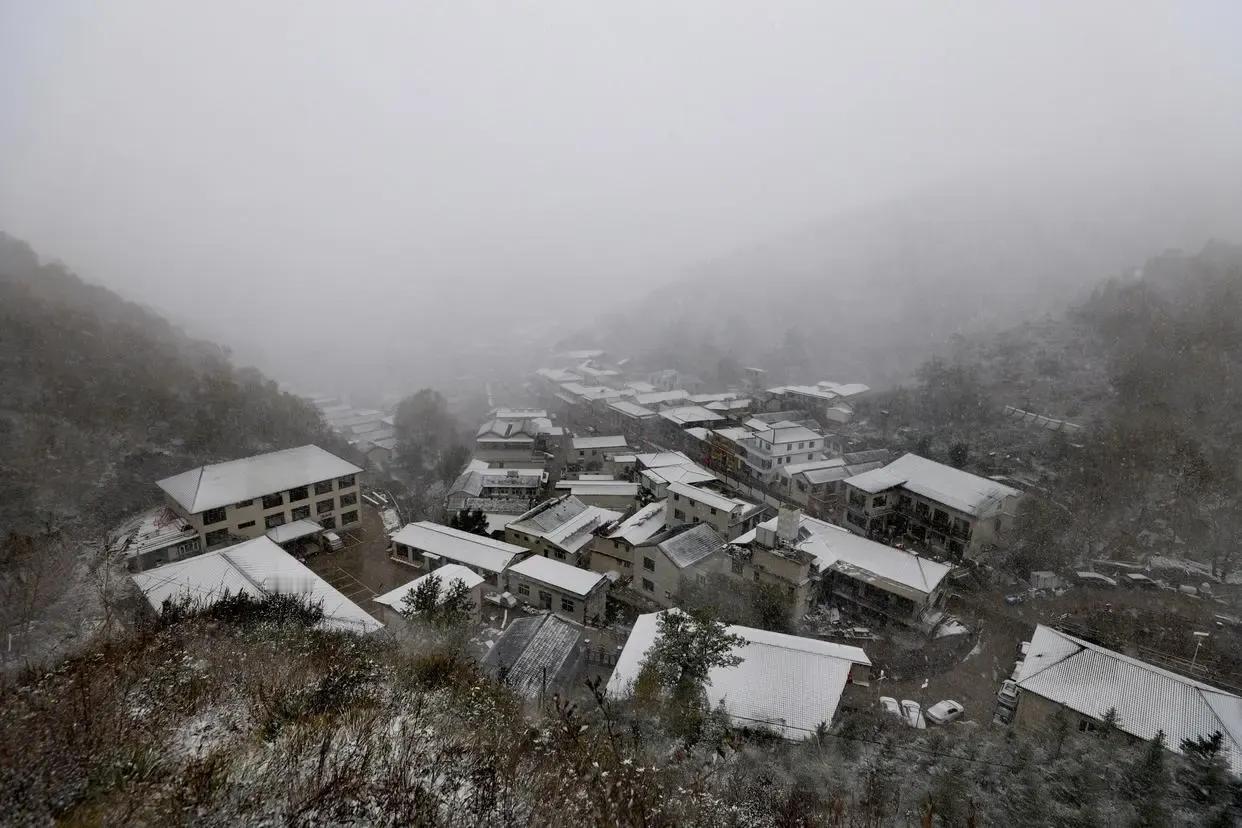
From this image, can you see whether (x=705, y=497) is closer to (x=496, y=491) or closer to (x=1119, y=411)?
(x=496, y=491)

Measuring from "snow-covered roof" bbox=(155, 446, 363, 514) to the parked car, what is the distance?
19.2 m

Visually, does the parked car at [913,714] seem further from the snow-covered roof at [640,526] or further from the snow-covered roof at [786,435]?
the snow-covered roof at [786,435]

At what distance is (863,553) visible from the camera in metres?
18.2

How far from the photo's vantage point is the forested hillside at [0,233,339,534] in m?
18.0

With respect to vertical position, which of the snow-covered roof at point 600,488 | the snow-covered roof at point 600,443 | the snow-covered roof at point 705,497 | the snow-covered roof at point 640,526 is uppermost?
the snow-covered roof at point 705,497

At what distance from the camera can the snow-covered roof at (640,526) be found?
18.7 meters

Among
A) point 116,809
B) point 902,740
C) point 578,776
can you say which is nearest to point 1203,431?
point 902,740

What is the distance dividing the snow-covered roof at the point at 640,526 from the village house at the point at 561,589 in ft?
5.98

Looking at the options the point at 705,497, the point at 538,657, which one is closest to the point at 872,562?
the point at 705,497

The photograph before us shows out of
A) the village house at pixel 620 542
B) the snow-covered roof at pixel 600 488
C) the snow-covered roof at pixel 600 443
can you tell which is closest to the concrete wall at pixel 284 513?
the snow-covered roof at pixel 600 488

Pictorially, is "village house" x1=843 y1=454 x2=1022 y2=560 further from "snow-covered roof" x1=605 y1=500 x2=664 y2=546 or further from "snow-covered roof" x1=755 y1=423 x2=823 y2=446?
"snow-covered roof" x1=605 y1=500 x2=664 y2=546

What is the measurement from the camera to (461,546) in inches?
731

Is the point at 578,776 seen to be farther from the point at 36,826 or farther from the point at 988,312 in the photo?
the point at 988,312

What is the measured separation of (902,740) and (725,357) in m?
42.3
